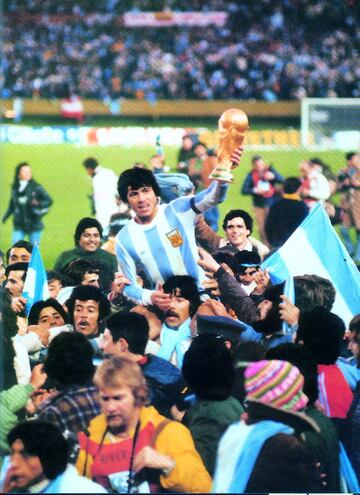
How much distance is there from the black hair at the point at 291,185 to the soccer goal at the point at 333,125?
0.20m

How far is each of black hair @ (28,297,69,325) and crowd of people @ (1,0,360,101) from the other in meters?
3.38

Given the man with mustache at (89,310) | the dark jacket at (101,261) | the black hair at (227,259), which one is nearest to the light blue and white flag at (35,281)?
the dark jacket at (101,261)

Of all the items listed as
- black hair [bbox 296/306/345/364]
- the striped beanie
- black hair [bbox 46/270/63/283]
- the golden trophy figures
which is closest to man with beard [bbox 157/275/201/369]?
the golden trophy figures

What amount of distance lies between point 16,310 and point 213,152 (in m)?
1.34

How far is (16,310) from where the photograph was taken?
609 centimetres

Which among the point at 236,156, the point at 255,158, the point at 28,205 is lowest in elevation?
the point at 28,205

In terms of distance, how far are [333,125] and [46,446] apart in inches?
128

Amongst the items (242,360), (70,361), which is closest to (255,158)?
(242,360)

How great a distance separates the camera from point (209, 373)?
4.86 m

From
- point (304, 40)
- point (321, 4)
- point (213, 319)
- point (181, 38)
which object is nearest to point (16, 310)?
point (213, 319)

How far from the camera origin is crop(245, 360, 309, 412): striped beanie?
457 centimetres

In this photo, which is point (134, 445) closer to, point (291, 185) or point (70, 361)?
point (70, 361)

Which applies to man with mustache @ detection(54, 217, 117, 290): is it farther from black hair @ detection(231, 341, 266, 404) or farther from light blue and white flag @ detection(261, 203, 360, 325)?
black hair @ detection(231, 341, 266, 404)

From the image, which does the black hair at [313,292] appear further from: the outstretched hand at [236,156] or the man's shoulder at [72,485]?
the man's shoulder at [72,485]
